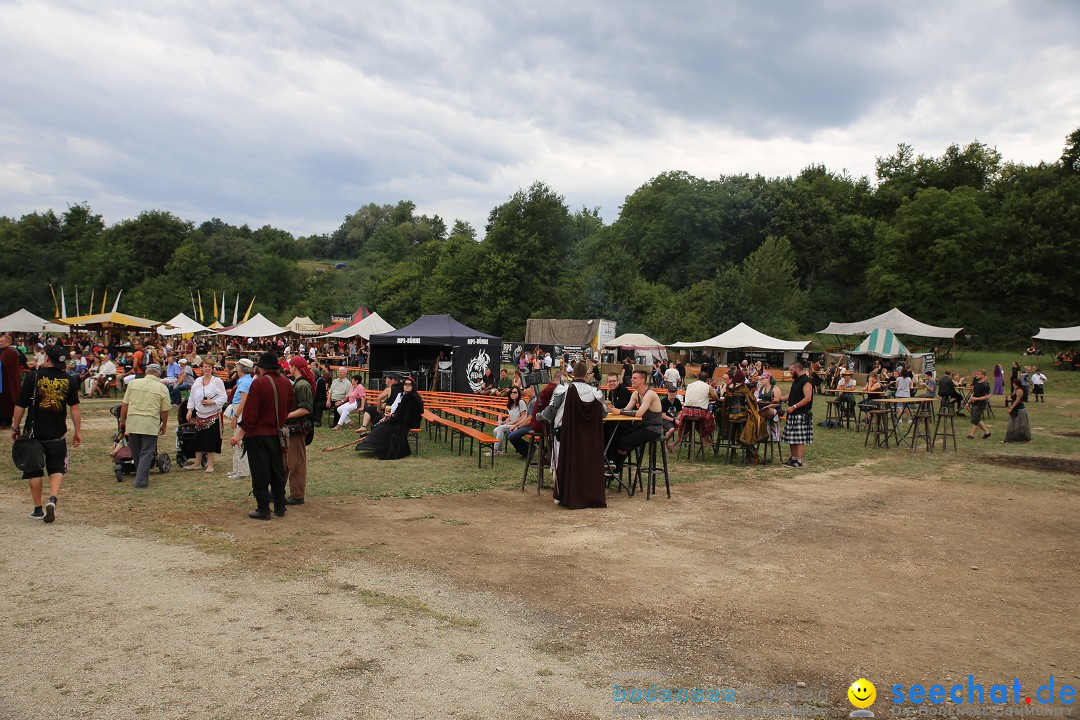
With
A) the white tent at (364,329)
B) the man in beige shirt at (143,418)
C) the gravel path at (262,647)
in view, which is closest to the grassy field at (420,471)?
the man in beige shirt at (143,418)

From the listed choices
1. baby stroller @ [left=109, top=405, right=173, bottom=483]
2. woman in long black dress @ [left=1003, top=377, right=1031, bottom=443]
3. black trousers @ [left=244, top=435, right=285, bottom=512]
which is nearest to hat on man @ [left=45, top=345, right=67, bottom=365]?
black trousers @ [left=244, top=435, right=285, bottom=512]

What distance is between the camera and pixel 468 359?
1975cm

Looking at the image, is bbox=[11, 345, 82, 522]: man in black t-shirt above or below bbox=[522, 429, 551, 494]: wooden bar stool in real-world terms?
above

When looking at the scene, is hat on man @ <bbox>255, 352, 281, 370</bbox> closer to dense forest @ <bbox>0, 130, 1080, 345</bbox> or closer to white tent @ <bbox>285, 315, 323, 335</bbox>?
white tent @ <bbox>285, 315, 323, 335</bbox>

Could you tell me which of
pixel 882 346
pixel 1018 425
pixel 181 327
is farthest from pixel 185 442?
pixel 882 346

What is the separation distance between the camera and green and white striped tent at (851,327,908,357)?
29633 mm

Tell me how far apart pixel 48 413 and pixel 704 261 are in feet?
195

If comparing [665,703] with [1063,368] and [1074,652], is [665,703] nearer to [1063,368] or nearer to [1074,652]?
[1074,652]

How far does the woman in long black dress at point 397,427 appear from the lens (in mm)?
10898

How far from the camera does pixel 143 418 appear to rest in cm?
841

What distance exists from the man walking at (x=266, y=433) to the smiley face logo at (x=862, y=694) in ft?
18.1

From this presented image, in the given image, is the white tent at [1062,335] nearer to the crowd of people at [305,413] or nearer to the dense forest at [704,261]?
the dense forest at [704,261]

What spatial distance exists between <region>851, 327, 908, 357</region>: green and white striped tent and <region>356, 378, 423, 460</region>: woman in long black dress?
79.7ft

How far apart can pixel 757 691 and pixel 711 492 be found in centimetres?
549
